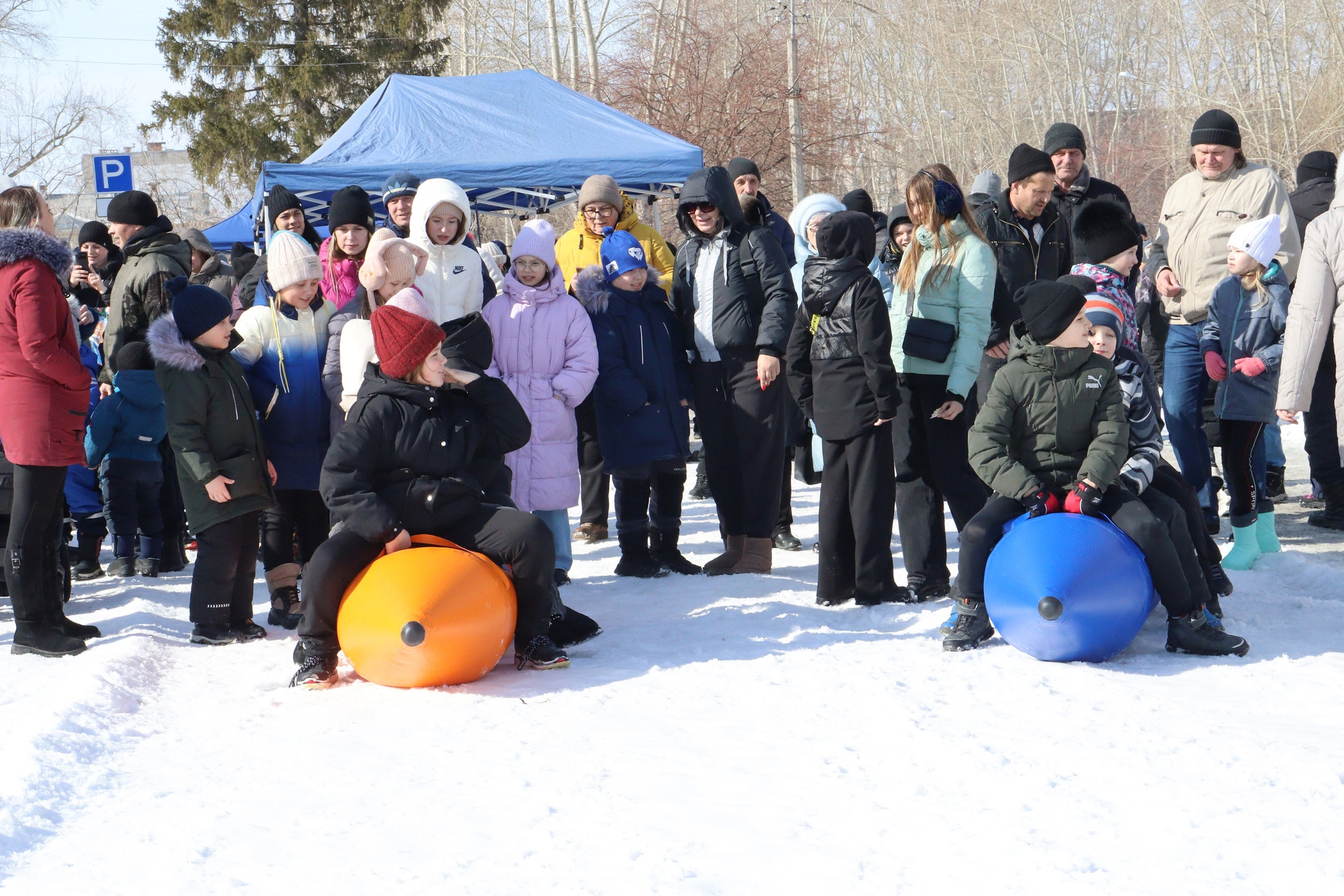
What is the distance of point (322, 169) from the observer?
10.8 meters

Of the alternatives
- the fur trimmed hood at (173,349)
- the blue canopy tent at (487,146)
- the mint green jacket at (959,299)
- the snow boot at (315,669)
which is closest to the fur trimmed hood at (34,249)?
the fur trimmed hood at (173,349)

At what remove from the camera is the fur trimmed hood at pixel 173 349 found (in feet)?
17.0

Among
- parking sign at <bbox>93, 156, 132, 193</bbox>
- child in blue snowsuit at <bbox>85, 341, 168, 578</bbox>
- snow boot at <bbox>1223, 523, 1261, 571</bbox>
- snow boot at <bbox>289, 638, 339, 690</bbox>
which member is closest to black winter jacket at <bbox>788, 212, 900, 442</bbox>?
snow boot at <bbox>1223, 523, 1261, 571</bbox>

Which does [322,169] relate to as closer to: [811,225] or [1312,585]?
[811,225]

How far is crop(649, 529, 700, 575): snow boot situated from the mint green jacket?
5.43 ft

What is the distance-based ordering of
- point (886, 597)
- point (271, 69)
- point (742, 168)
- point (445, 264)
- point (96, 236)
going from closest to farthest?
point (886, 597), point (445, 264), point (742, 168), point (96, 236), point (271, 69)

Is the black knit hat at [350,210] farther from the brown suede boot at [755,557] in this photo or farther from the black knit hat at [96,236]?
the black knit hat at [96,236]

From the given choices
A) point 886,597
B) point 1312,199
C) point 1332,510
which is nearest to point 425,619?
point 886,597

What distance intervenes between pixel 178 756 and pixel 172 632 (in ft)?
6.23

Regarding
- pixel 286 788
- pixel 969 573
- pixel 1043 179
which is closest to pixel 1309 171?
pixel 1043 179

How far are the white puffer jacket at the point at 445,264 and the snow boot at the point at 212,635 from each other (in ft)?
5.60

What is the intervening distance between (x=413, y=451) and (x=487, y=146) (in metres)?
7.92

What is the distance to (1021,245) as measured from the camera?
6.37 m

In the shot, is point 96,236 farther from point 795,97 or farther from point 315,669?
point 795,97
